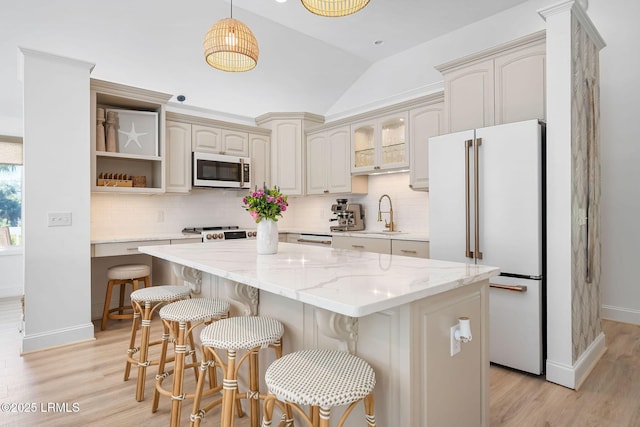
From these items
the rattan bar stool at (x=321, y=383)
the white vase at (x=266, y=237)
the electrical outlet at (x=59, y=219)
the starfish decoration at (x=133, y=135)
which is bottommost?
the rattan bar stool at (x=321, y=383)

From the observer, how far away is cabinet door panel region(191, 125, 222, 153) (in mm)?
4473

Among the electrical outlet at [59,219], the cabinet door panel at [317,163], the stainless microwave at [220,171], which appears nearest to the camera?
the electrical outlet at [59,219]

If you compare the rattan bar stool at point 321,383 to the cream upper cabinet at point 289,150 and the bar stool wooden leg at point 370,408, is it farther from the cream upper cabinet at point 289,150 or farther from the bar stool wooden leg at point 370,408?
the cream upper cabinet at point 289,150

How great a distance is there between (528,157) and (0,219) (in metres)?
6.29

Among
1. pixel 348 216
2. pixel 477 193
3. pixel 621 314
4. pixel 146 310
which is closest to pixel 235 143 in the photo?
pixel 348 216

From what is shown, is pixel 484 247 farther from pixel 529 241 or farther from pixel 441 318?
pixel 441 318

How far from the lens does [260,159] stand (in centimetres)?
511

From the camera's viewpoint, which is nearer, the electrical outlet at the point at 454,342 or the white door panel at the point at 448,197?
the electrical outlet at the point at 454,342

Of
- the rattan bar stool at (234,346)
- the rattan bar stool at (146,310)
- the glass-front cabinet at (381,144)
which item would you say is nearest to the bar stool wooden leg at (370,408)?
the rattan bar stool at (234,346)

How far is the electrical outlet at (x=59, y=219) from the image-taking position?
312 cm

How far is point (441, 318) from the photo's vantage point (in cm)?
142

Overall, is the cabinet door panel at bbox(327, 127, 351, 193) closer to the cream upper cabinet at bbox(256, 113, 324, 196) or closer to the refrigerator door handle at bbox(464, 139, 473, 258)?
the cream upper cabinet at bbox(256, 113, 324, 196)

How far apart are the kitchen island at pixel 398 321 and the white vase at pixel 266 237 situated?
300 mm

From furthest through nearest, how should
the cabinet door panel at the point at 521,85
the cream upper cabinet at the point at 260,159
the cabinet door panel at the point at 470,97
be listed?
the cream upper cabinet at the point at 260,159, the cabinet door panel at the point at 470,97, the cabinet door panel at the point at 521,85
